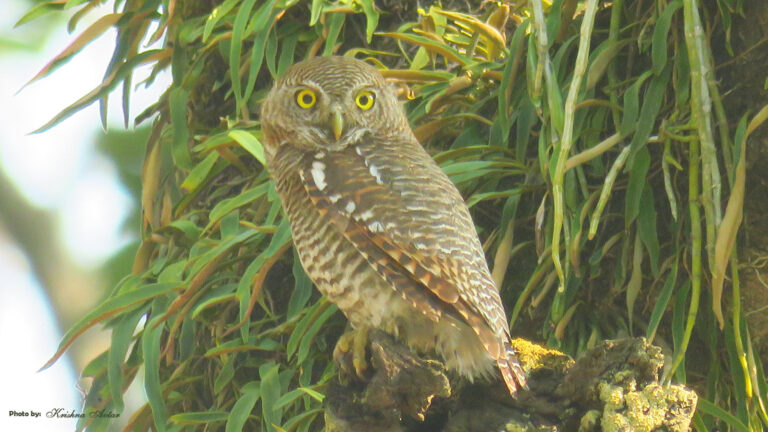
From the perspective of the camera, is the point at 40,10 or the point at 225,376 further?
the point at 40,10

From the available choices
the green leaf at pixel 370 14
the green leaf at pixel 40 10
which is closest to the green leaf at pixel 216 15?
the green leaf at pixel 370 14

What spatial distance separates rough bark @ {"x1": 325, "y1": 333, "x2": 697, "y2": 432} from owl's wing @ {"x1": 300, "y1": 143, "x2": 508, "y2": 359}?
0.15m

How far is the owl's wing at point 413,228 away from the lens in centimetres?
239

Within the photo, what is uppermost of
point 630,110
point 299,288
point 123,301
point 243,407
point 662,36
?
point 662,36

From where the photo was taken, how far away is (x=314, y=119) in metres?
3.03

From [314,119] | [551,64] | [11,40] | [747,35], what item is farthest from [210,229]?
[11,40]

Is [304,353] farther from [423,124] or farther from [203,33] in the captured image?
[203,33]

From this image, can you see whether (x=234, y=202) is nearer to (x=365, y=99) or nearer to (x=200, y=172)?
(x=200, y=172)

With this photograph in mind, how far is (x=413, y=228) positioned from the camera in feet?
8.43

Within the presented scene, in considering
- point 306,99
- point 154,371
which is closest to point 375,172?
point 306,99

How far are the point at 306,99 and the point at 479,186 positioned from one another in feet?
2.03

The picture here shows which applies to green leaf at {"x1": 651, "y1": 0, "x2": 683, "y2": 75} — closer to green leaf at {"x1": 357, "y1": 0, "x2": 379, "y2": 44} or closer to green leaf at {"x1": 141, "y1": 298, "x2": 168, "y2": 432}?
green leaf at {"x1": 357, "y1": 0, "x2": 379, "y2": 44}

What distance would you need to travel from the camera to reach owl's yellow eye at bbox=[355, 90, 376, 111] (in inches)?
119

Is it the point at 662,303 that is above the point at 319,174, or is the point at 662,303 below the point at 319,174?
below
